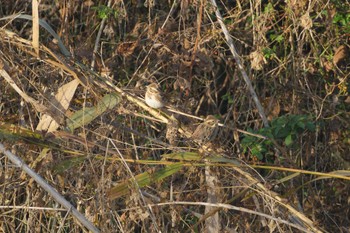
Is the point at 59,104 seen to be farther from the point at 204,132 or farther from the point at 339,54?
the point at 339,54

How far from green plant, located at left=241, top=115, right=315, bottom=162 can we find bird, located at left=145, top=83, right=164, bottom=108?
2.89 ft

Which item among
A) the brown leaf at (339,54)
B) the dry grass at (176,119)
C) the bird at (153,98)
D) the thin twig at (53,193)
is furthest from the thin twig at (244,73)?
the thin twig at (53,193)

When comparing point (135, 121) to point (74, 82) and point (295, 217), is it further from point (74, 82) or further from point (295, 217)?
point (295, 217)

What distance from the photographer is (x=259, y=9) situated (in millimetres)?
3580

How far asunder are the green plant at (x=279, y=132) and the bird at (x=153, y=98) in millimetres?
881

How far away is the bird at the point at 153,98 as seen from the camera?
249 centimetres

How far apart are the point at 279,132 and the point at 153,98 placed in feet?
3.34

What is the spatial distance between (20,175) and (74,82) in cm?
42

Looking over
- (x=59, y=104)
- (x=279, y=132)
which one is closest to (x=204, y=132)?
(x=59, y=104)

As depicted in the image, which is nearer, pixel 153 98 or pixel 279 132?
pixel 153 98

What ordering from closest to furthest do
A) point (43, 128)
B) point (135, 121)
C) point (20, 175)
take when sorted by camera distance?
1. point (43, 128)
2. point (20, 175)
3. point (135, 121)

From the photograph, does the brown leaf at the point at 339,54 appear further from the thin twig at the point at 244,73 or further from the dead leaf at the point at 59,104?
the dead leaf at the point at 59,104

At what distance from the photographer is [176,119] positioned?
254 centimetres

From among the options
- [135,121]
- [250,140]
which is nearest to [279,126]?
[250,140]
